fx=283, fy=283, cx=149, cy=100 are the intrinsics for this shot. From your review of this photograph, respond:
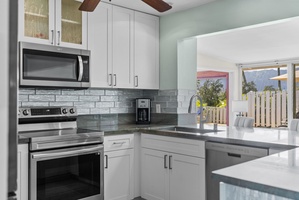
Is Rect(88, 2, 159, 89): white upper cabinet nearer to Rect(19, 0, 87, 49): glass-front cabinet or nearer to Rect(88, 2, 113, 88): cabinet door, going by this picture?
Rect(88, 2, 113, 88): cabinet door

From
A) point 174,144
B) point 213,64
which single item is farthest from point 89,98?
point 213,64

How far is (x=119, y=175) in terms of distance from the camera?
3078 millimetres

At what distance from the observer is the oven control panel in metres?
2.85

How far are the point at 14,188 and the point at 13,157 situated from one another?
4 centimetres

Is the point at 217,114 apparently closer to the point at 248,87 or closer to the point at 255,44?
the point at 248,87

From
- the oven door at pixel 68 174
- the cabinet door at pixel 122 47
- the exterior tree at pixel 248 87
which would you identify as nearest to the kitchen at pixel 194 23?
the cabinet door at pixel 122 47

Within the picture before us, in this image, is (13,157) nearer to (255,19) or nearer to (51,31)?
(51,31)

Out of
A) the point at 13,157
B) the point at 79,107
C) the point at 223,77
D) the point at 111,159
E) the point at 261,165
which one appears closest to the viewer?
the point at 13,157

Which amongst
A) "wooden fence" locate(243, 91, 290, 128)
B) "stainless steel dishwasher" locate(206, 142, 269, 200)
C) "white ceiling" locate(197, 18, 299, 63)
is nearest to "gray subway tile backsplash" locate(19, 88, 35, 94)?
"stainless steel dishwasher" locate(206, 142, 269, 200)

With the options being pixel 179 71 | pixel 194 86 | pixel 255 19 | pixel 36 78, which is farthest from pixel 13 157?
pixel 194 86

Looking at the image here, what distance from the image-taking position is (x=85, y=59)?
3109 mm

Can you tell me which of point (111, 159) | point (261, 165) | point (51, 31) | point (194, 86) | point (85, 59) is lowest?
point (111, 159)

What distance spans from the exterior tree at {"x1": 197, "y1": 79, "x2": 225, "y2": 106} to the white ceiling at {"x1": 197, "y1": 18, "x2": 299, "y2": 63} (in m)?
0.90

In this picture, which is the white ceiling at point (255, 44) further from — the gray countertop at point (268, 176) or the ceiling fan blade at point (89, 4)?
the gray countertop at point (268, 176)
